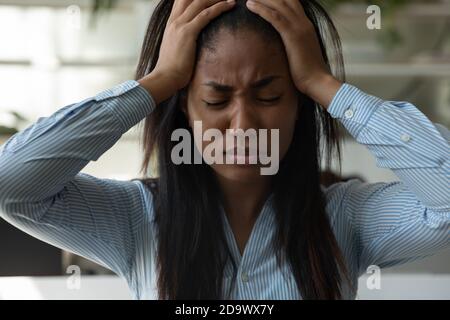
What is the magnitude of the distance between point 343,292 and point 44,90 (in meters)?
0.83

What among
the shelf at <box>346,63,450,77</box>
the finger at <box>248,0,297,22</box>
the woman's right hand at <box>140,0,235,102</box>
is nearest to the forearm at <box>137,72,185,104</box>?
the woman's right hand at <box>140,0,235,102</box>

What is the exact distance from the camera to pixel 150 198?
0.63 m

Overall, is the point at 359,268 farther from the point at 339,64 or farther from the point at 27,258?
the point at 27,258

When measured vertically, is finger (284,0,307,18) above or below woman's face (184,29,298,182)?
above

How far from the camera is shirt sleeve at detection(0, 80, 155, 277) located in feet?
1.81

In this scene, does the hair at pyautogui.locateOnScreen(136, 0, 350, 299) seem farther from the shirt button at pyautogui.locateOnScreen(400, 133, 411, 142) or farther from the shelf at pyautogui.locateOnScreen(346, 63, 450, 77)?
the shelf at pyautogui.locateOnScreen(346, 63, 450, 77)

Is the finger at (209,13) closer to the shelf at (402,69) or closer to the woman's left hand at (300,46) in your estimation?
the woman's left hand at (300,46)

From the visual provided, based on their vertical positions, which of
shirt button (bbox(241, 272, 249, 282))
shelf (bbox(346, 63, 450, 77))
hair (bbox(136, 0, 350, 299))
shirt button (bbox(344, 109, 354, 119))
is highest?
shelf (bbox(346, 63, 450, 77))

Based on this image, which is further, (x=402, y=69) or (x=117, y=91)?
(x=402, y=69)

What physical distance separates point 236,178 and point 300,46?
13 cm

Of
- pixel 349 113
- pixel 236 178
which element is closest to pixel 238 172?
pixel 236 178

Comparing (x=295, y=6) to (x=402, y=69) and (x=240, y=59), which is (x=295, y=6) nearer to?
(x=240, y=59)

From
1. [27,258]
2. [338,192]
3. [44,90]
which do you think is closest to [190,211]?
[338,192]
